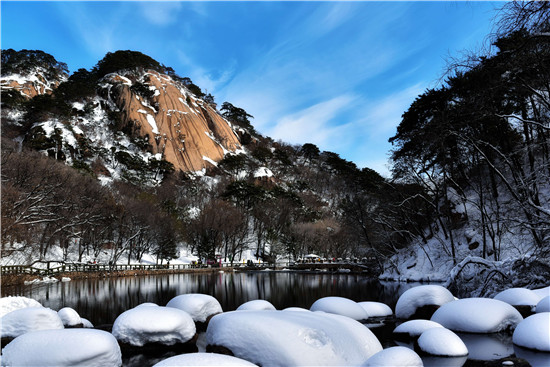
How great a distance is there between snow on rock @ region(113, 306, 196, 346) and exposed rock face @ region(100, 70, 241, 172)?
71.4m

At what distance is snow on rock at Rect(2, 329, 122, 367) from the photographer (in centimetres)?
580

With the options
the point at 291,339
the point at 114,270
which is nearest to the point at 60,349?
the point at 291,339

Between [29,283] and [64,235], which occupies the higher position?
[64,235]

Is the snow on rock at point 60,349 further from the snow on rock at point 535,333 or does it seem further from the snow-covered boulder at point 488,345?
the snow on rock at point 535,333

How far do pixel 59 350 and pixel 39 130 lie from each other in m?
67.3

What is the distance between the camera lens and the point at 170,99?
289 ft

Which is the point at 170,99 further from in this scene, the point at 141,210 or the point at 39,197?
the point at 39,197

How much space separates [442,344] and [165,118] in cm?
8310

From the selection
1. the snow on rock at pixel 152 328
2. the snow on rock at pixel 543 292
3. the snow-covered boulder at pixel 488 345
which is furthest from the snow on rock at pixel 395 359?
the snow on rock at pixel 543 292

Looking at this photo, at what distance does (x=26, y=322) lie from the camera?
27.6 ft

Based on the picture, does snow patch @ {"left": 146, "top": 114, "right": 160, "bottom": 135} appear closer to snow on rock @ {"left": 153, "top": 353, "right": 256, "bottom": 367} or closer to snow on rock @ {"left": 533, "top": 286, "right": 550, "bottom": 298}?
snow on rock @ {"left": 533, "top": 286, "right": 550, "bottom": 298}

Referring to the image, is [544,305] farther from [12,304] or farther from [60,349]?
[12,304]

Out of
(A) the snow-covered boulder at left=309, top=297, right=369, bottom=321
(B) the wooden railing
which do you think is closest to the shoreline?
(B) the wooden railing

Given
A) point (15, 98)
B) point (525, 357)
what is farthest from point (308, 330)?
point (15, 98)
